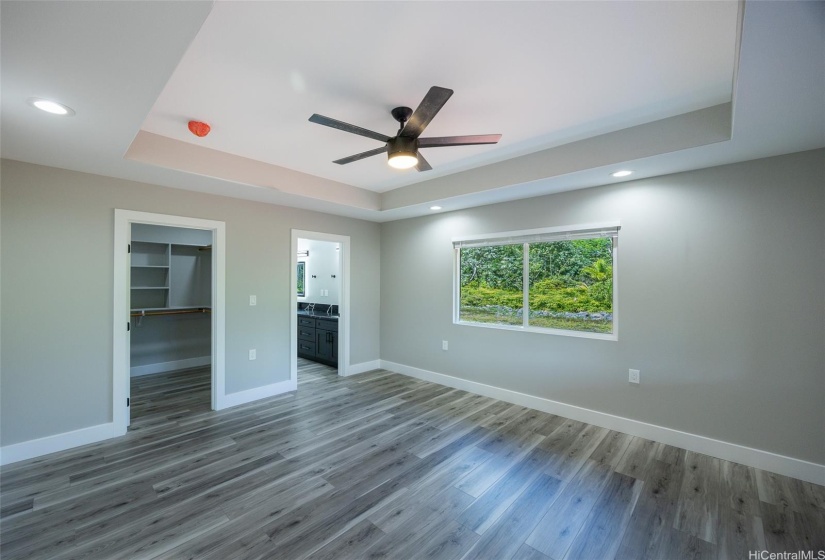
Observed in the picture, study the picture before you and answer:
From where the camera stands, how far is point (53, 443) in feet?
9.46

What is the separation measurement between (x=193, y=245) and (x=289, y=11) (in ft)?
16.7

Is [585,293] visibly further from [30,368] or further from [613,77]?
[30,368]

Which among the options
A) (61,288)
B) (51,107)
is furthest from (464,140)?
(61,288)

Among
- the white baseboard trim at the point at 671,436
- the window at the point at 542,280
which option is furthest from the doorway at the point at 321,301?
the white baseboard trim at the point at 671,436

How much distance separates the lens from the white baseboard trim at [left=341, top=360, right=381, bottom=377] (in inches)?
205

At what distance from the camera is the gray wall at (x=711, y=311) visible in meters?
2.54

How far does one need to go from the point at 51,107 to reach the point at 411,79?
2.05 metres

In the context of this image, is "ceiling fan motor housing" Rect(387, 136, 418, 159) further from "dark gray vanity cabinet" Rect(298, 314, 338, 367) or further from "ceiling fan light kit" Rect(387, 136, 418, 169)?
"dark gray vanity cabinet" Rect(298, 314, 338, 367)

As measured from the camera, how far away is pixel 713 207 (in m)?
2.88

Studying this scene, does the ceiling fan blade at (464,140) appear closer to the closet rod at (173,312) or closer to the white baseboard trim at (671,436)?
the white baseboard trim at (671,436)

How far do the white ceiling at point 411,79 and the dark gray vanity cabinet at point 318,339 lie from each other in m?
2.92

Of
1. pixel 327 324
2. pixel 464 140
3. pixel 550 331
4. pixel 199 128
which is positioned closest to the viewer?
pixel 464 140

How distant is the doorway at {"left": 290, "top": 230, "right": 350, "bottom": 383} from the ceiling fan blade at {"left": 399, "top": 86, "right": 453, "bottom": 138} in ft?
9.20

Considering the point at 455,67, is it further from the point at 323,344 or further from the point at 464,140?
the point at 323,344
